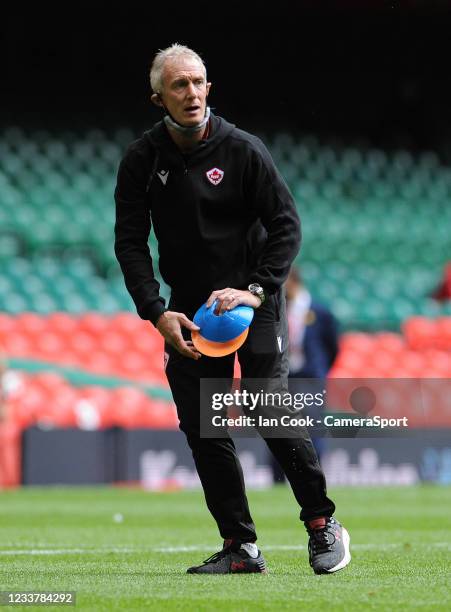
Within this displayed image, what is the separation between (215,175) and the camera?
525cm

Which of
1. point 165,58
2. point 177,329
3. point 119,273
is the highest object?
point 165,58

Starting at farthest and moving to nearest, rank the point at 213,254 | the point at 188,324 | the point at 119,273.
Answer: the point at 119,273 < the point at 213,254 < the point at 188,324

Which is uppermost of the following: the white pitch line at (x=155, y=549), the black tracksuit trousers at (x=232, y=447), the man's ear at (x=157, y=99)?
the man's ear at (x=157, y=99)

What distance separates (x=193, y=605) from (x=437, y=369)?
45.6 ft

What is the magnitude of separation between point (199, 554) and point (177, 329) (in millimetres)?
1550

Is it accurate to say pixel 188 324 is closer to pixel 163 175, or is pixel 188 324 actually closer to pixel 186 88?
pixel 163 175

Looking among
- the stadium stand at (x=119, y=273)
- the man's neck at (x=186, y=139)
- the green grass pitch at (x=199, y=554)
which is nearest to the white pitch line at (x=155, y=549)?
the green grass pitch at (x=199, y=554)

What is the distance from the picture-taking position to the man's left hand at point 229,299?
5.06 meters

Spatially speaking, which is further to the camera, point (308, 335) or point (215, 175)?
point (308, 335)

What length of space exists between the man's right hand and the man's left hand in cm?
13

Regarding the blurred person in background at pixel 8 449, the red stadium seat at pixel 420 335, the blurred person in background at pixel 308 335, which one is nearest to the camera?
the blurred person in background at pixel 308 335

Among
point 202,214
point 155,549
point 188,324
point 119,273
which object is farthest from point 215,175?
point 119,273

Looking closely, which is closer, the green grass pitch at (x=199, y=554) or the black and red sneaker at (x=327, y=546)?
the green grass pitch at (x=199, y=554)

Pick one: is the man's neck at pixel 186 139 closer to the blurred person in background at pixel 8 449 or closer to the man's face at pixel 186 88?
the man's face at pixel 186 88
